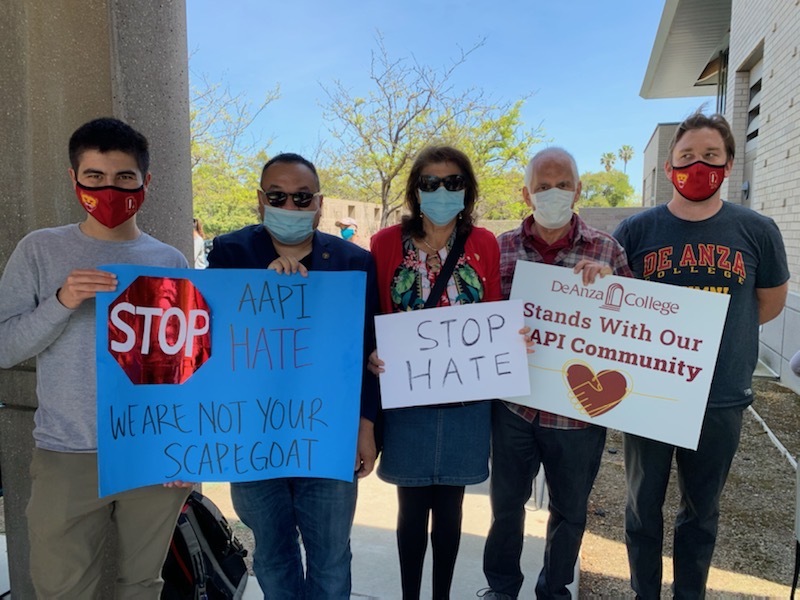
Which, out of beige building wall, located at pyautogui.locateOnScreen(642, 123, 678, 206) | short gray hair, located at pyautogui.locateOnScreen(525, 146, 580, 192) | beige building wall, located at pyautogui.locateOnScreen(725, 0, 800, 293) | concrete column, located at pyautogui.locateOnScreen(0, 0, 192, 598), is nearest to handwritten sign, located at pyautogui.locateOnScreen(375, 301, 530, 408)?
short gray hair, located at pyautogui.locateOnScreen(525, 146, 580, 192)

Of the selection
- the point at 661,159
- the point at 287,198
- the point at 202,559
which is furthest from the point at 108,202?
the point at 661,159

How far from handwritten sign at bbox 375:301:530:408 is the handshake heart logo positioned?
0.27 meters

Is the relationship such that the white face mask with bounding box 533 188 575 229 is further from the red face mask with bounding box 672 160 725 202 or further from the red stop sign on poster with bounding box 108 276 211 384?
the red stop sign on poster with bounding box 108 276 211 384

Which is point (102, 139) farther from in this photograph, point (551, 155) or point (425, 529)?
point (425, 529)

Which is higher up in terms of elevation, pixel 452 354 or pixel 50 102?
pixel 50 102

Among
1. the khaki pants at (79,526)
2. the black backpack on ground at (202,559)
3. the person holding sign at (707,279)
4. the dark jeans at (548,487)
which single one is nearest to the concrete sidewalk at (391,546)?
the black backpack on ground at (202,559)

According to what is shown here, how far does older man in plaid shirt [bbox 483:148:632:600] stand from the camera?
7.89ft

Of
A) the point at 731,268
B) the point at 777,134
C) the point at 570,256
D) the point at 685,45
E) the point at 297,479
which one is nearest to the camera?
the point at 297,479

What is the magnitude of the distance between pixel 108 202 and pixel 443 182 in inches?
48.8

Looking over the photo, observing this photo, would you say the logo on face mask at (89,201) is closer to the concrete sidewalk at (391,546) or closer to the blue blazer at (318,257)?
the blue blazer at (318,257)

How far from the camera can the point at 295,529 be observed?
7.32 ft

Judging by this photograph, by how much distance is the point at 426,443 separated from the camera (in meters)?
2.25

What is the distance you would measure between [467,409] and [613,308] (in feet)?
2.49

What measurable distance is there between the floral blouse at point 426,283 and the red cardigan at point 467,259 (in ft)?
0.07
